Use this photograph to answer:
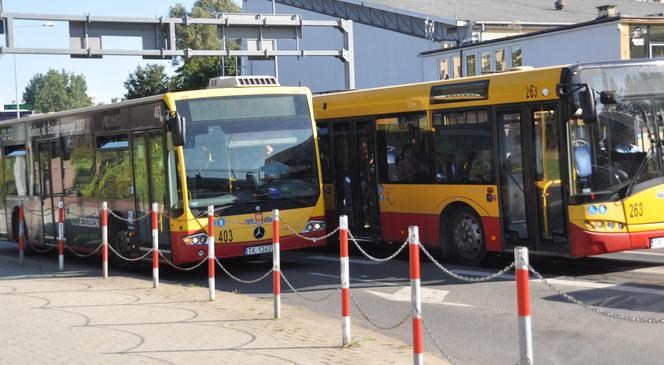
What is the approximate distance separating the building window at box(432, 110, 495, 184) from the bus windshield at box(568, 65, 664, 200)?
6.09 ft

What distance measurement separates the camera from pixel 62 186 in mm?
Result: 21234

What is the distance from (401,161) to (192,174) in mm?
3786

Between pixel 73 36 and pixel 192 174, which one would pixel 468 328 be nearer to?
pixel 192 174

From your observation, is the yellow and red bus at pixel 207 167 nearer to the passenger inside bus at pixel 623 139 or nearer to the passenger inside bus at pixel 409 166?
the passenger inside bus at pixel 409 166

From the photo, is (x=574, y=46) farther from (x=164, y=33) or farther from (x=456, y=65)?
(x=164, y=33)

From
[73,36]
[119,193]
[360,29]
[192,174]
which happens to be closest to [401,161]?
[192,174]

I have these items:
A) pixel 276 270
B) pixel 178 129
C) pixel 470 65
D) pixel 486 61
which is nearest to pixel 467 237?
pixel 178 129

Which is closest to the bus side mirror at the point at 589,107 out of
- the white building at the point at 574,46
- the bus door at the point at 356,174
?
the bus door at the point at 356,174

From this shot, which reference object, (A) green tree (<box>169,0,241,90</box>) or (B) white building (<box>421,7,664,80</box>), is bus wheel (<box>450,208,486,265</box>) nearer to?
(B) white building (<box>421,7,664,80</box>)

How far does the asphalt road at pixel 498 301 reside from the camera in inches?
378

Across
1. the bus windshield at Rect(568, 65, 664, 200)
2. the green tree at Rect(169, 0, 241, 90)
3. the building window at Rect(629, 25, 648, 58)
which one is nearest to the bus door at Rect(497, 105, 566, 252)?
the bus windshield at Rect(568, 65, 664, 200)

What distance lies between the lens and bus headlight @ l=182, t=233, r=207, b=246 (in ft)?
54.3

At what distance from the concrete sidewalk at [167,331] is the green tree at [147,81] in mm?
63177

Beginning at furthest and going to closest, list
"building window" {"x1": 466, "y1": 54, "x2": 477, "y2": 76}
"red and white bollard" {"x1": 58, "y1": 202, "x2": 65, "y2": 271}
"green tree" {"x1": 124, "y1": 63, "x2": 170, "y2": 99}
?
"green tree" {"x1": 124, "y1": 63, "x2": 170, "y2": 99} → "building window" {"x1": 466, "y1": 54, "x2": 477, "y2": 76} → "red and white bollard" {"x1": 58, "y1": 202, "x2": 65, "y2": 271}
